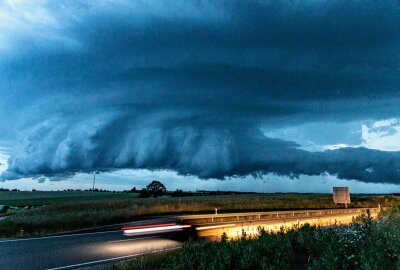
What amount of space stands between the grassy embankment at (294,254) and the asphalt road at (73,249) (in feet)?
9.01

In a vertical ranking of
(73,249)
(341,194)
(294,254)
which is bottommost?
(73,249)

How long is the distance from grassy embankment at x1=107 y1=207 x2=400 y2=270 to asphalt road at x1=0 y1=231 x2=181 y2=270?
2745mm

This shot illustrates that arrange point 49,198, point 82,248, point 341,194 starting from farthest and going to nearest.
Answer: point 49,198 → point 341,194 → point 82,248

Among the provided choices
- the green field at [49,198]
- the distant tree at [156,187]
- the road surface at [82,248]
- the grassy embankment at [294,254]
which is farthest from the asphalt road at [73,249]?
the distant tree at [156,187]

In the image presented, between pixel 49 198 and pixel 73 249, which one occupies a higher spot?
pixel 49 198

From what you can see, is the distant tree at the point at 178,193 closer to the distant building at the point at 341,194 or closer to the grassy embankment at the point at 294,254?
the distant building at the point at 341,194

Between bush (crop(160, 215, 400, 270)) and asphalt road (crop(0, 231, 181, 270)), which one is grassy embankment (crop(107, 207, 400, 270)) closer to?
bush (crop(160, 215, 400, 270))

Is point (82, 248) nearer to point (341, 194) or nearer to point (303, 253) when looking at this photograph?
point (303, 253)

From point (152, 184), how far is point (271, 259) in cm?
8484

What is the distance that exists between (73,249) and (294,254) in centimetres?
902

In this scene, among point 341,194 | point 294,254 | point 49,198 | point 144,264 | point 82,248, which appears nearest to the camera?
point 144,264

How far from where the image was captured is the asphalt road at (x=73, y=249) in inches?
462

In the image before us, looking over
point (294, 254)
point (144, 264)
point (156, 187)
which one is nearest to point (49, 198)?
point (156, 187)

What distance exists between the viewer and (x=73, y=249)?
47.3 feet
